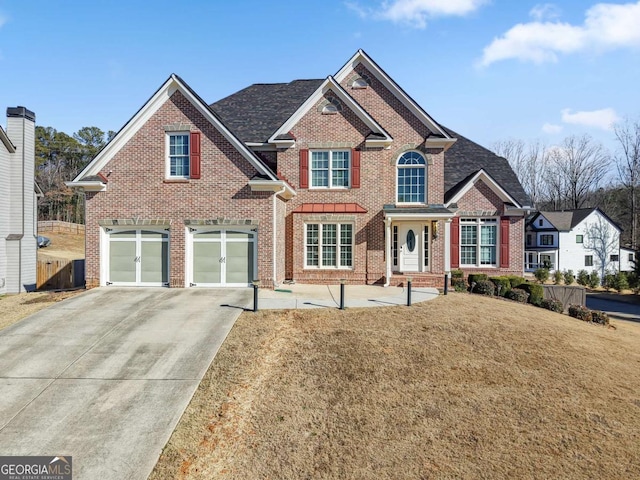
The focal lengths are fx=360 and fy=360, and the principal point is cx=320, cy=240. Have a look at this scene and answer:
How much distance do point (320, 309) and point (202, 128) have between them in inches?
345

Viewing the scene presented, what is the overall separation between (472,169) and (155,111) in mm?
17525

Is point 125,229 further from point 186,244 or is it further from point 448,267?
point 448,267

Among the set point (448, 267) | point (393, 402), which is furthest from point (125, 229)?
point (448, 267)

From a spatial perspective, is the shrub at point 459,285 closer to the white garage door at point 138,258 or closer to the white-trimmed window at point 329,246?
the white-trimmed window at point 329,246

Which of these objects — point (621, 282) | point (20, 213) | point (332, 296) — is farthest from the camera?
point (621, 282)

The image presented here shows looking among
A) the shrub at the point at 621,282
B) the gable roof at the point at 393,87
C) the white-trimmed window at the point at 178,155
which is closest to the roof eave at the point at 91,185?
the white-trimmed window at the point at 178,155

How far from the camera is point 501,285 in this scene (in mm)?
16562

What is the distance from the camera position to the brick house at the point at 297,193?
571 inches

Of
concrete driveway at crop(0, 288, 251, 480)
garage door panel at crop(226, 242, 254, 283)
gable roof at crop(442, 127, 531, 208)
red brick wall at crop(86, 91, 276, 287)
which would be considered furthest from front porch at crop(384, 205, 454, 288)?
concrete driveway at crop(0, 288, 251, 480)

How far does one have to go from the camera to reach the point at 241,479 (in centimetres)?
497

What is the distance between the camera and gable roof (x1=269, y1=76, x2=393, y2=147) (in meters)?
16.5

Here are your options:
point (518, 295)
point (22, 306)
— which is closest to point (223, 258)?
point (22, 306)

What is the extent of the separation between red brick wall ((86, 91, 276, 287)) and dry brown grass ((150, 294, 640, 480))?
5407mm

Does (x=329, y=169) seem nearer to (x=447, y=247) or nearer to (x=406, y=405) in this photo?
(x=447, y=247)
